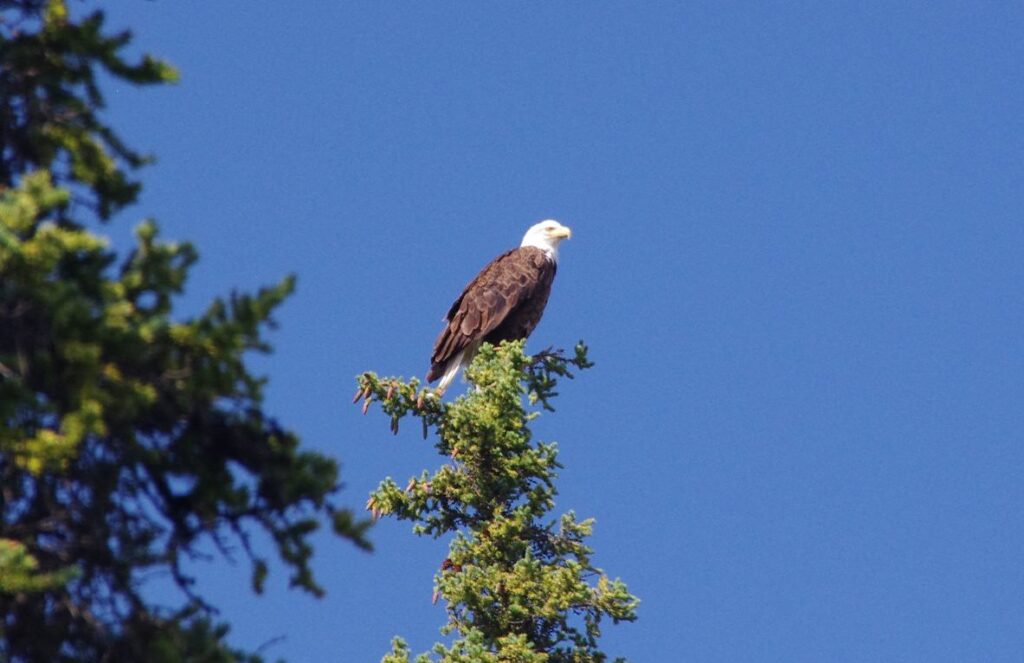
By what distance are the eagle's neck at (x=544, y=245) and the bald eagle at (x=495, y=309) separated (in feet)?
0.60

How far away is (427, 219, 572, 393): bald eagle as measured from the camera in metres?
15.8

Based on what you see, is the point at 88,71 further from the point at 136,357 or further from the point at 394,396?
the point at 394,396

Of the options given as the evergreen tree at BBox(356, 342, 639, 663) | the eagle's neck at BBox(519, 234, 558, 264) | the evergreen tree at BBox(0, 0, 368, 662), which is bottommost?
the evergreen tree at BBox(0, 0, 368, 662)

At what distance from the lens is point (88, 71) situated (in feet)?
21.0

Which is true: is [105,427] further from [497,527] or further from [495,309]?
[495,309]

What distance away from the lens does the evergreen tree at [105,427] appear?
5.60 m

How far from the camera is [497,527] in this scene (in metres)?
11.1

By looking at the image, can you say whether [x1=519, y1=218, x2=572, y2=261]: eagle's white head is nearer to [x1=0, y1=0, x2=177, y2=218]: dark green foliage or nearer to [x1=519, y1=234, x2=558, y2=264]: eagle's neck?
[x1=519, y1=234, x2=558, y2=264]: eagle's neck

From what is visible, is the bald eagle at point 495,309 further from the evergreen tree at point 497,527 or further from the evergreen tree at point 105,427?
the evergreen tree at point 105,427

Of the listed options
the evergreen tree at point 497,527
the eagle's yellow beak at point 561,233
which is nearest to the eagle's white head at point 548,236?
the eagle's yellow beak at point 561,233

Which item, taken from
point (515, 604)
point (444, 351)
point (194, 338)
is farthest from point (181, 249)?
point (444, 351)

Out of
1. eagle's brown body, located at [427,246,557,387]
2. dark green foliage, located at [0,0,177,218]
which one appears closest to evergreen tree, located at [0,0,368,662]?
dark green foliage, located at [0,0,177,218]

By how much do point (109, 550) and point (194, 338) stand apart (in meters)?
0.82

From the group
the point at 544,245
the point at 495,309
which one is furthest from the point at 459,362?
the point at 544,245
